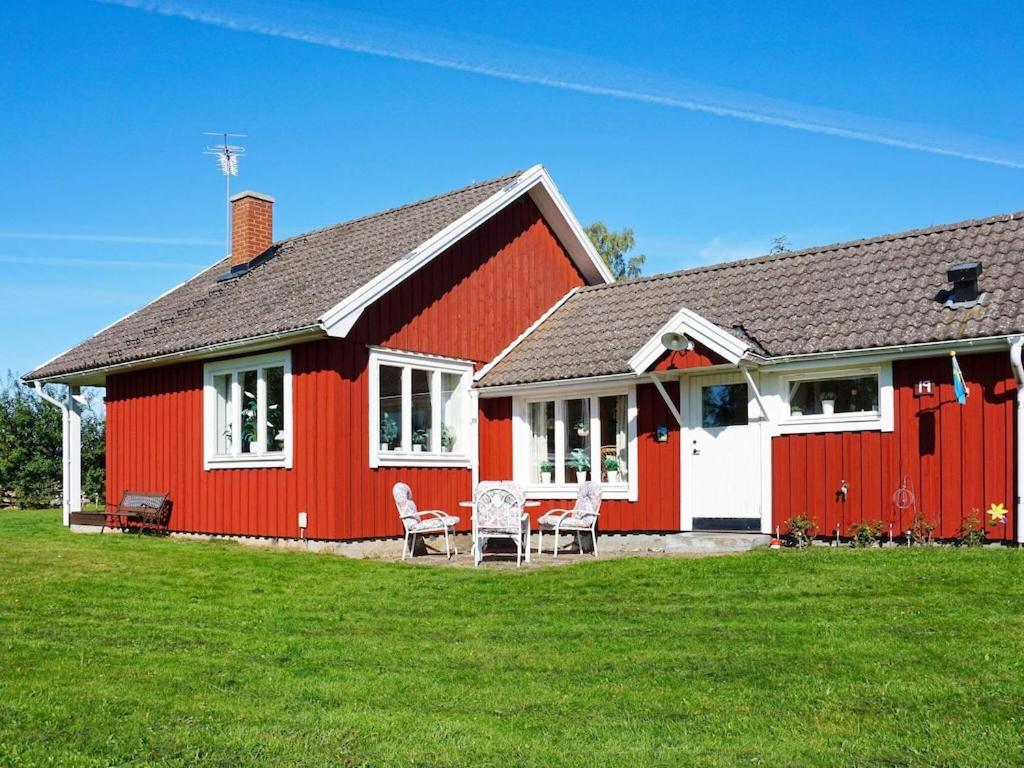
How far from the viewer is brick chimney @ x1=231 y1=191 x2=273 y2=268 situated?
21.3m

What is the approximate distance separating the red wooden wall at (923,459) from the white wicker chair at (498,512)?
3403mm

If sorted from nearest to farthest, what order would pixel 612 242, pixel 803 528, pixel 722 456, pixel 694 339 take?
pixel 803 528, pixel 694 339, pixel 722 456, pixel 612 242

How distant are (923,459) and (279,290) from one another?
10.0 m

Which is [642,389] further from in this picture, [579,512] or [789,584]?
[789,584]

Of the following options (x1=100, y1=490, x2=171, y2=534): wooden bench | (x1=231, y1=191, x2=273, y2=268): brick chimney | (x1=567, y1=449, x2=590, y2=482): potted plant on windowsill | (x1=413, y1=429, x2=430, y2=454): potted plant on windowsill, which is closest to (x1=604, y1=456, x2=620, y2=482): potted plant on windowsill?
(x1=567, y1=449, x2=590, y2=482): potted plant on windowsill

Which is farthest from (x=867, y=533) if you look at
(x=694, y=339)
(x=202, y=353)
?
(x=202, y=353)

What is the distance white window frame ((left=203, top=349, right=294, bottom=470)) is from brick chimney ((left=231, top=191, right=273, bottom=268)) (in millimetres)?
4854

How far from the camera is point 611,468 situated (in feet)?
52.0

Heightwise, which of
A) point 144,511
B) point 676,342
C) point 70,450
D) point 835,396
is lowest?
point 144,511

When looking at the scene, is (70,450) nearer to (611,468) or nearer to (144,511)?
(144,511)

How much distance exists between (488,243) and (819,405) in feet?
21.3

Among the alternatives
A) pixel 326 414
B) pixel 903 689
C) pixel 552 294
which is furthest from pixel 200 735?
pixel 552 294

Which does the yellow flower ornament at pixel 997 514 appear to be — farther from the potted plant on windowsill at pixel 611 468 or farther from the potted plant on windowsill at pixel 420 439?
the potted plant on windowsill at pixel 420 439

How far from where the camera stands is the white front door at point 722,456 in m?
14.3
